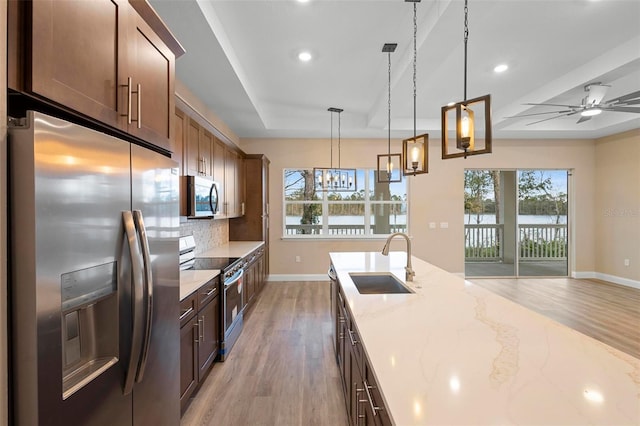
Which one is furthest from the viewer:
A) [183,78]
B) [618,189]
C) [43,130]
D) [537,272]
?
[537,272]

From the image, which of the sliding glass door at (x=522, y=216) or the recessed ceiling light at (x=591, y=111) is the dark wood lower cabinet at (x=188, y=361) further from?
the sliding glass door at (x=522, y=216)

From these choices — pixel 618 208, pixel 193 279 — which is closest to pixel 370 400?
pixel 193 279

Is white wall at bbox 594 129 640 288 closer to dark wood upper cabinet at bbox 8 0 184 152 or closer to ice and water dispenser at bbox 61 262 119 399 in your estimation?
dark wood upper cabinet at bbox 8 0 184 152

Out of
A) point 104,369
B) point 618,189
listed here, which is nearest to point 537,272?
point 618,189

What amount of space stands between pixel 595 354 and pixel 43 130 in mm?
1973

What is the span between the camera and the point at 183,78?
3.20 metres

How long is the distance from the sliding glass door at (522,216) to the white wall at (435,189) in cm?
23

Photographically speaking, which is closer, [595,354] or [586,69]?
[595,354]

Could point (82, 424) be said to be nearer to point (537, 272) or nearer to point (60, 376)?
point (60, 376)

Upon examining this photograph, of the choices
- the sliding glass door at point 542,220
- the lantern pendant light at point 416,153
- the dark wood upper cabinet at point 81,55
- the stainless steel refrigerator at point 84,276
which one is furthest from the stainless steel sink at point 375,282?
the sliding glass door at point 542,220

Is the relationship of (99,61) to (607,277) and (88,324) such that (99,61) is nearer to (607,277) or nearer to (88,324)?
(88,324)

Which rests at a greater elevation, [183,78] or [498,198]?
[183,78]

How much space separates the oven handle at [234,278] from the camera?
2.85 meters

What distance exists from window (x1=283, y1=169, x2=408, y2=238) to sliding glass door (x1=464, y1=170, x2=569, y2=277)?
5.25 feet
